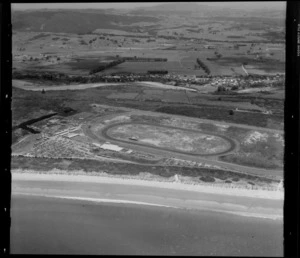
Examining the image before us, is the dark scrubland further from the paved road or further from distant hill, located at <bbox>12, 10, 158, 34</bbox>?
the paved road

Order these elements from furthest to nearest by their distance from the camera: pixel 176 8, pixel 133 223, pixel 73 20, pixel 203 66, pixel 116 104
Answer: pixel 116 104, pixel 203 66, pixel 73 20, pixel 176 8, pixel 133 223

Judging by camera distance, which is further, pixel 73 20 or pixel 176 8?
pixel 73 20

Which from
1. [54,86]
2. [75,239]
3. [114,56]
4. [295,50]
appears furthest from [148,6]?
[54,86]

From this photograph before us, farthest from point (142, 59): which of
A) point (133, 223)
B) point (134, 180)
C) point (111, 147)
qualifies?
point (133, 223)

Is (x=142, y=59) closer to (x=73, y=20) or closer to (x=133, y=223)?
(x=73, y=20)

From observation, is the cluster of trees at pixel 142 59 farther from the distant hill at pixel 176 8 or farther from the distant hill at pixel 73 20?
the distant hill at pixel 176 8

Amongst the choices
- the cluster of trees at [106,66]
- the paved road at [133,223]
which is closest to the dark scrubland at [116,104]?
the cluster of trees at [106,66]

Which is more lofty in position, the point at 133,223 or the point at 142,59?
the point at 142,59

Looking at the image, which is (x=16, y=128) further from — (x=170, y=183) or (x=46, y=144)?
(x=170, y=183)
